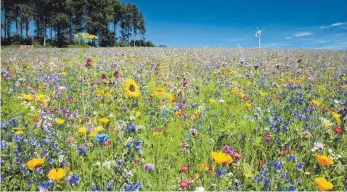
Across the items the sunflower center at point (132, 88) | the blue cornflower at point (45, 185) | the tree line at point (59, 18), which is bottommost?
the blue cornflower at point (45, 185)

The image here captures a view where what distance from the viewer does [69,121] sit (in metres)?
4.45

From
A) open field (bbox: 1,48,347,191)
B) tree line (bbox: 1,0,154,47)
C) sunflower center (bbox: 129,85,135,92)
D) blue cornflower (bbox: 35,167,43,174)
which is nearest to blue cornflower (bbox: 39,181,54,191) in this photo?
open field (bbox: 1,48,347,191)

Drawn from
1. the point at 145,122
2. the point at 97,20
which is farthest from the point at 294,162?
the point at 97,20

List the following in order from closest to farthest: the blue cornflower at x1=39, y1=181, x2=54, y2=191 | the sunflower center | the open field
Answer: the blue cornflower at x1=39, y1=181, x2=54, y2=191 → the open field → the sunflower center

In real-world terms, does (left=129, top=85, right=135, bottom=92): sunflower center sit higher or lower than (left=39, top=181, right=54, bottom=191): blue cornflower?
higher

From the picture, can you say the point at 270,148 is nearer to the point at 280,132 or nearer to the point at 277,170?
the point at 280,132

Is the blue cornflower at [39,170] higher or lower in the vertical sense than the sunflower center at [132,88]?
lower

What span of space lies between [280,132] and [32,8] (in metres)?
71.1

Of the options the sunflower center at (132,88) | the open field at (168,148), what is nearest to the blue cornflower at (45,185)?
the open field at (168,148)

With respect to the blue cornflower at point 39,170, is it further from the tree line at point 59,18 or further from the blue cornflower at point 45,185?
the tree line at point 59,18

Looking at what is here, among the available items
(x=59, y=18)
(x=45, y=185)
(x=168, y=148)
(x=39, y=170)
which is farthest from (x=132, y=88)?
(x=59, y=18)

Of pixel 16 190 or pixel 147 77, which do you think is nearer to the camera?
pixel 16 190

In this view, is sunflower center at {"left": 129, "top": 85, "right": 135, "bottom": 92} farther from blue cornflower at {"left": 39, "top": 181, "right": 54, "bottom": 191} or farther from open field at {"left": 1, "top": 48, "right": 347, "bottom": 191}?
blue cornflower at {"left": 39, "top": 181, "right": 54, "bottom": 191}

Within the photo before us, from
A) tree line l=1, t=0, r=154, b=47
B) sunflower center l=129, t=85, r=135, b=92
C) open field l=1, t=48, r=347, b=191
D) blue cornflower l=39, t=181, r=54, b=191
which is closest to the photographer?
blue cornflower l=39, t=181, r=54, b=191
